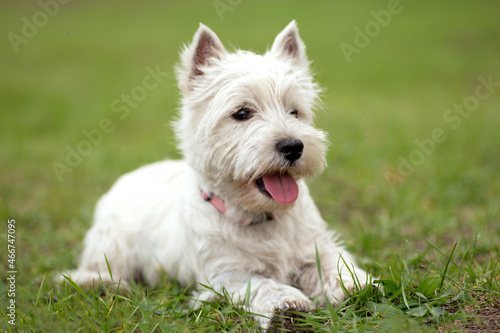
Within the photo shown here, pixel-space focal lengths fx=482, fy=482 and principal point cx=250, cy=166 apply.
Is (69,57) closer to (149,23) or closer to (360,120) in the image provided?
(149,23)

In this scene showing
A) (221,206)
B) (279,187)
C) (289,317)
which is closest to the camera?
(289,317)

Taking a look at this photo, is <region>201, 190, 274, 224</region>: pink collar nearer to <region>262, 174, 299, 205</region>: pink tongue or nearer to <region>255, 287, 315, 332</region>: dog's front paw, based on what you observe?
<region>262, 174, 299, 205</region>: pink tongue

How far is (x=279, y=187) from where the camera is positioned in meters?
3.24

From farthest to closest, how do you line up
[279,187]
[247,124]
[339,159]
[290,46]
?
[339,159] < [290,46] < [247,124] < [279,187]

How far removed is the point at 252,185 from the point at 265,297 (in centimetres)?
74

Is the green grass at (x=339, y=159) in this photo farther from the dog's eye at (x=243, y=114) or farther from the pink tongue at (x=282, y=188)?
the dog's eye at (x=243, y=114)

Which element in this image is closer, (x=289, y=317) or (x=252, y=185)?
(x=289, y=317)

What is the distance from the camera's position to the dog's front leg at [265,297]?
2840 mm

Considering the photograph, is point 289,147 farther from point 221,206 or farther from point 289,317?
point 289,317

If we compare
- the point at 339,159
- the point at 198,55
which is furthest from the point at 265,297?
the point at 339,159

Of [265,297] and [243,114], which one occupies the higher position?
[243,114]

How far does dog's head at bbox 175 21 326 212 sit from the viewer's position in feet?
10.4

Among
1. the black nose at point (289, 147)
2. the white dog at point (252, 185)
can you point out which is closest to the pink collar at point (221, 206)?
the white dog at point (252, 185)

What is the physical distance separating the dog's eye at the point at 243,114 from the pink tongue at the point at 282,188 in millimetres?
470
